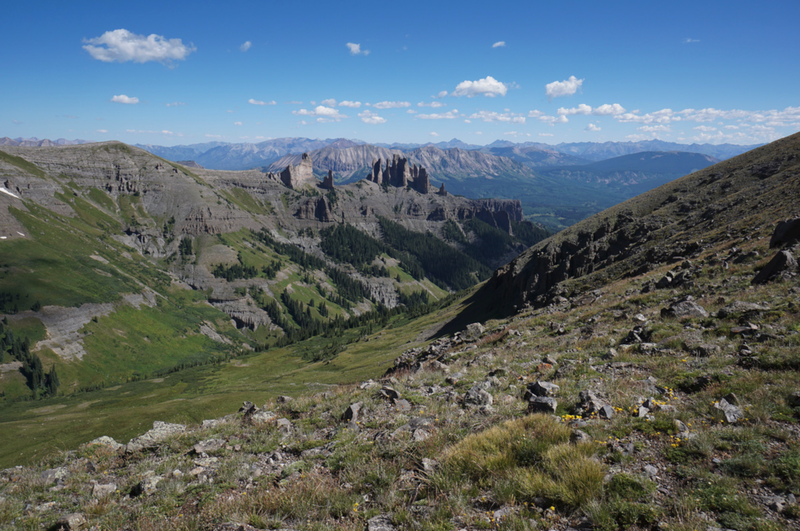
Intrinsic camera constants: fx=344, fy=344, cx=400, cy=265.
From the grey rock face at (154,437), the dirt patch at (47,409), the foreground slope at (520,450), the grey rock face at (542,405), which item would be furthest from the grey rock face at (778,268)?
the dirt patch at (47,409)

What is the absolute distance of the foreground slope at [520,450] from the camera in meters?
6.94

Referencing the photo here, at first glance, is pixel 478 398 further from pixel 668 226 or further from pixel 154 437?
pixel 668 226

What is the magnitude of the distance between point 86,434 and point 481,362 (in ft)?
298

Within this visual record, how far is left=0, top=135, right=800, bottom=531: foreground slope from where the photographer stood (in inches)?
273

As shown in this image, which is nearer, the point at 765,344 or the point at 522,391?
the point at 765,344

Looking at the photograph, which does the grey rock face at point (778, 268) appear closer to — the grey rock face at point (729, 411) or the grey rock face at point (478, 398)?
the grey rock face at point (729, 411)

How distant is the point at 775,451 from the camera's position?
7316mm

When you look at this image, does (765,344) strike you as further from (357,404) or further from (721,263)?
(721,263)

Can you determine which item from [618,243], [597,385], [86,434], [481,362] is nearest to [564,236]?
[618,243]

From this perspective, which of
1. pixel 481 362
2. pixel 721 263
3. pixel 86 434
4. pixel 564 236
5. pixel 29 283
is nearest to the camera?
pixel 481 362

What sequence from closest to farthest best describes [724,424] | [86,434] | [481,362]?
[724,424] → [481,362] → [86,434]

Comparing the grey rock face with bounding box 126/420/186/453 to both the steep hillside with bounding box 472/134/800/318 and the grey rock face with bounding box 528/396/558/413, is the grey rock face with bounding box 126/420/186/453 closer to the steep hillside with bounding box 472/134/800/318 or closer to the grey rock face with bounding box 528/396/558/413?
the grey rock face with bounding box 528/396/558/413

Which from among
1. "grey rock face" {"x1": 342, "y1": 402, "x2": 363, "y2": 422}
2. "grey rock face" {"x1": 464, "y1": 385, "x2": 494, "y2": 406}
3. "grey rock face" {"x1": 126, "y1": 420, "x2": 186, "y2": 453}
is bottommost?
"grey rock face" {"x1": 126, "y1": 420, "x2": 186, "y2": 453}

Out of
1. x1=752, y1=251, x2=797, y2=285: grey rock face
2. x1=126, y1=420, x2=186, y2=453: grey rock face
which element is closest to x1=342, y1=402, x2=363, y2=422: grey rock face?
x1=126, y1=420, x2=186, y2=453: grey rock face
